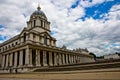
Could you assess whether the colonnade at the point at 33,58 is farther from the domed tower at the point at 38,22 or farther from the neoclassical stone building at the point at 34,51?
the domed tower at the point at 38,22

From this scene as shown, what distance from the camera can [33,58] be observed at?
35.3 meters

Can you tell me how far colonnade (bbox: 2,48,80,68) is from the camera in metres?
31.9

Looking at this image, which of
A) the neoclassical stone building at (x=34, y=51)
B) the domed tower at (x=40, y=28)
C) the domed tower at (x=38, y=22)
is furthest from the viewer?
the domed tower at (x=38, y=22)

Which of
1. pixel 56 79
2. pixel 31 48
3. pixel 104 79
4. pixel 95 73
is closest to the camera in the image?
pixel 104 79

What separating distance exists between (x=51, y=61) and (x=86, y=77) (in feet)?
79.5

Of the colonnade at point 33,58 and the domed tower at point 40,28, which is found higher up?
the domed tower at point 40,28

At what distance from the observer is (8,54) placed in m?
40.3

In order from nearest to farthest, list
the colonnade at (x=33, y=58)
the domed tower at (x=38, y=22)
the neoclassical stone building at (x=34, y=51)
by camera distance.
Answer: the colonnade at (x=33, y=58)
the neoclassical stone building at (x=34, y=51)
the domed tower at (x=38, y=22)

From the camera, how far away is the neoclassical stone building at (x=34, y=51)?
32.3 meters

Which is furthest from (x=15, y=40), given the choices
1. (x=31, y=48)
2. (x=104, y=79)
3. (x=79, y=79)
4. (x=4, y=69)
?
(x=104, y=79)

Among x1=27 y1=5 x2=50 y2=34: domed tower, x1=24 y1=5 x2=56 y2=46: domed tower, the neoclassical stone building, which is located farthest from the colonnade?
x1=27 y1=5 x2=50 y2=34: domed tower

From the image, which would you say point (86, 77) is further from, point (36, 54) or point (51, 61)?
point (51, 61)

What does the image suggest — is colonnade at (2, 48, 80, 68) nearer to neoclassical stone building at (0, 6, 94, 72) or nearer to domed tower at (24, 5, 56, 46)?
neoclassical stone building at (0, 6, 94, 72)

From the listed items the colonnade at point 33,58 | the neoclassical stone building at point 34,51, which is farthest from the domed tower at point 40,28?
the colonnade at point 33,58
